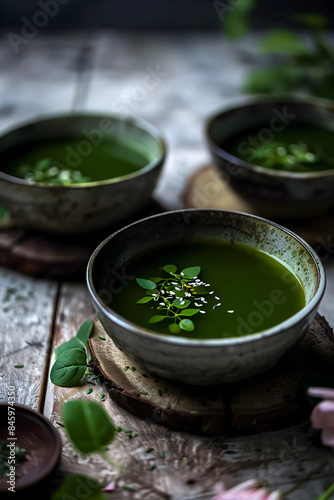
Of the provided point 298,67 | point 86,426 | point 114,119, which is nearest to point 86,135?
point 114,119

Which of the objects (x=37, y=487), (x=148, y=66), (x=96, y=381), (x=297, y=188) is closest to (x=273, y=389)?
(x=96, y=381)

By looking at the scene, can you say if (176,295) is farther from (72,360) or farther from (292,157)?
(292,157)

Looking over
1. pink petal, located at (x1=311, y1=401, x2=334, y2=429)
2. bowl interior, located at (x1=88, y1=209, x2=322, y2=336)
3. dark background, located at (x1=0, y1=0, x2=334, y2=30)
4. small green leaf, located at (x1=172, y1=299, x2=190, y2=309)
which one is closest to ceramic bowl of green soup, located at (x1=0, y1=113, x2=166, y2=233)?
bowl interior, located at (x1=88, y1=209, x2=322, y2=336)

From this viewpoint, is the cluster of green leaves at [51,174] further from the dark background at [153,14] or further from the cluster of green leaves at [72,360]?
the dark background at [153,14]

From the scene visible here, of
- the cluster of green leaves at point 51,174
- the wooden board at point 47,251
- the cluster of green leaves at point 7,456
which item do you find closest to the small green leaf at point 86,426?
the cluster of green leaves at point 7,456

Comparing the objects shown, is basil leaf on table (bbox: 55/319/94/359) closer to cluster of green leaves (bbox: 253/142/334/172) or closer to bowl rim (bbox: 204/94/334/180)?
bowl rim (bbox: 204/94/334/180)
